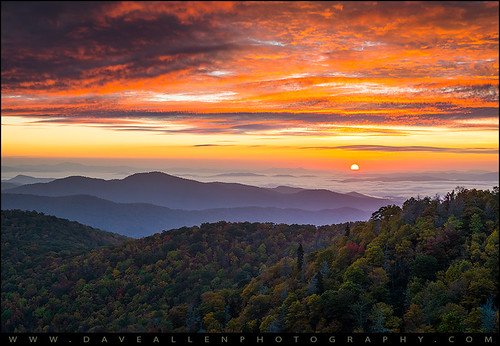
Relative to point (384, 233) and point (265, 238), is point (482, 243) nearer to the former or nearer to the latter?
point (384, 233)

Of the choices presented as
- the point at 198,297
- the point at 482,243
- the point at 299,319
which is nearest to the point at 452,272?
the point at 482,243

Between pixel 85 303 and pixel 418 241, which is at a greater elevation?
pixel 418 241

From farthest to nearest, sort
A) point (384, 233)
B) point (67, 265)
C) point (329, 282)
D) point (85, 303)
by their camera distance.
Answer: point (67, 265) → point (85, 303) → point (384, 233) → point (329, 282)

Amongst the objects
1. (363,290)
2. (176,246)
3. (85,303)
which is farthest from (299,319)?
(176,246)

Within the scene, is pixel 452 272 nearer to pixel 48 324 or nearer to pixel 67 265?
pixel 48 324

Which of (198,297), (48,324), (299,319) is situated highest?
(299,319)

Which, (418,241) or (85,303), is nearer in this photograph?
(418,241)

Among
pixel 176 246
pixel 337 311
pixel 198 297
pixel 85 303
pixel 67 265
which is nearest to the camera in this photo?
pixel 337 311
